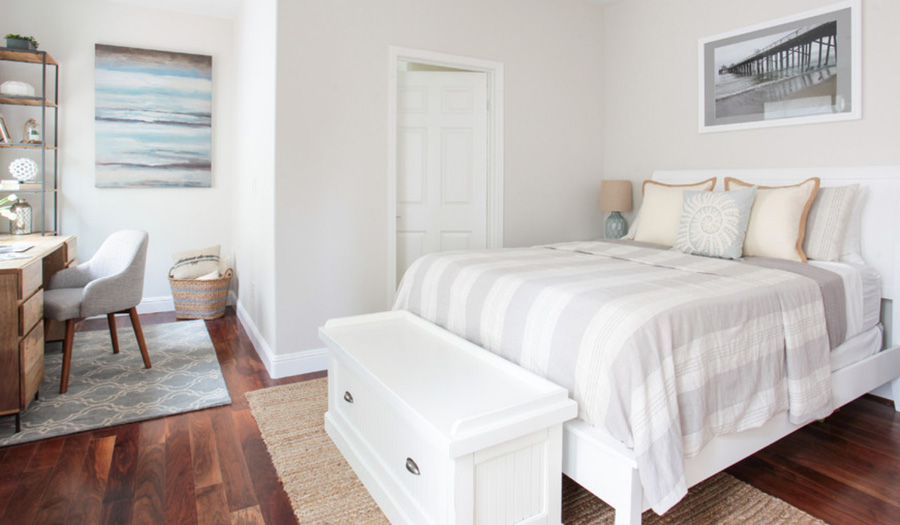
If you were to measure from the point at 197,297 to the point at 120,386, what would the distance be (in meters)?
1.54

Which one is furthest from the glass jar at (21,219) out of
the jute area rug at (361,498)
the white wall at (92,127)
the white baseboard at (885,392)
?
the white baseboard at (885,392)

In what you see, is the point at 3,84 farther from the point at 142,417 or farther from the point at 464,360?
the point at 464,360

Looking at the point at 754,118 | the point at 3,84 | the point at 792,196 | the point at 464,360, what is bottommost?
the point at 464,360

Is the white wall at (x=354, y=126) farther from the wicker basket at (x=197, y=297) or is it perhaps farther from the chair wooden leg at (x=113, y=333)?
the wicker basket at (x=197, y=297)

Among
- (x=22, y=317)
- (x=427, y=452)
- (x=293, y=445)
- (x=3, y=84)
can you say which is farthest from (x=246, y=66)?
Answer: (x=427, y=452)

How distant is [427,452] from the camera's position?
1561 millimetres

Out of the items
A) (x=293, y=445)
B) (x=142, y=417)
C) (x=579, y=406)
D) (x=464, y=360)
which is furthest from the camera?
(x=142, y=417)

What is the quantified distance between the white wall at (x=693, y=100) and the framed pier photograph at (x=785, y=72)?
0.05m

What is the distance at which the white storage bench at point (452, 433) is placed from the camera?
1456 mm

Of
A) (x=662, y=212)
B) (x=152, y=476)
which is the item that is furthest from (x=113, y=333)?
(x=662, y=212)

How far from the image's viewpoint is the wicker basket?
14.2ft

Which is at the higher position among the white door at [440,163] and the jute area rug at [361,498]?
the white door at [440,163]

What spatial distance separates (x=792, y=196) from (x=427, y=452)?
239 centimetres

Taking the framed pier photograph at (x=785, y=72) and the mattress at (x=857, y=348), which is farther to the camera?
the framed pier photograph at (x=785, y=72)
